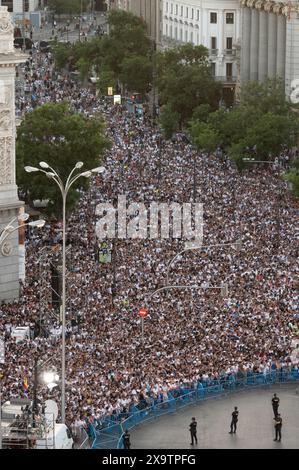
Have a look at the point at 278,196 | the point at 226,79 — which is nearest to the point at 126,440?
the point at 278,196

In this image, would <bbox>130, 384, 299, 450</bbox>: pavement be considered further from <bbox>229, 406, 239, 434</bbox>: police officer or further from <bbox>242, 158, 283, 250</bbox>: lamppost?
<bbox>242, 158, 283, 250</bbox>: lamppost

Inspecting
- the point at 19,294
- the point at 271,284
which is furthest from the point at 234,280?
the point at 19,294

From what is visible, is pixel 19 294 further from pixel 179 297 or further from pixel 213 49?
pixel 213 49

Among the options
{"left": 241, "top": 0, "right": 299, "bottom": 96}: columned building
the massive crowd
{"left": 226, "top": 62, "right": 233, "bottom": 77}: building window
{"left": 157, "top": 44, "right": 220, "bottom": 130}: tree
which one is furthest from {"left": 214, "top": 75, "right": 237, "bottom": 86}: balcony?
the massive crowd

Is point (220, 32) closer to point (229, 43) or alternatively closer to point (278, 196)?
point (229, 43)

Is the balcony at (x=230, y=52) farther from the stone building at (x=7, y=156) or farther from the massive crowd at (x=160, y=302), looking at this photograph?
the stone building at (x=7, y=156)
